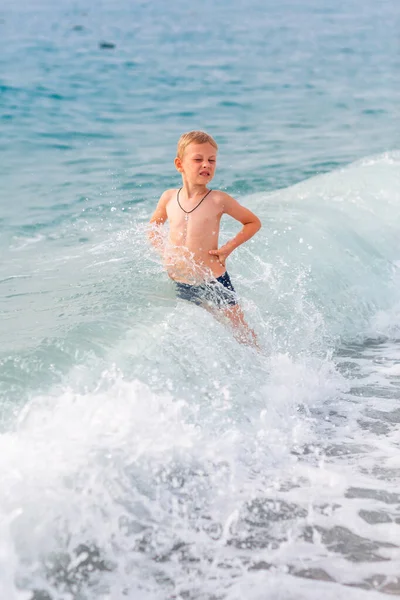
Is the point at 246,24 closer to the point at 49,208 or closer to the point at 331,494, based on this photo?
the point at 49,208

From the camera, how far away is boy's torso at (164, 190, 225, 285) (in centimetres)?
511

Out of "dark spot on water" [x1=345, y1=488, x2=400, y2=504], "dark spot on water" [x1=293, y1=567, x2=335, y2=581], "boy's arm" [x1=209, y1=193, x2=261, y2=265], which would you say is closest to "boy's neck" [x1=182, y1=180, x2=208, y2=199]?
"boy's arm" [x1=209, y1=193, x2=261, y2=265]

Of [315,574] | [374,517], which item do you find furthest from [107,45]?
[315,574]

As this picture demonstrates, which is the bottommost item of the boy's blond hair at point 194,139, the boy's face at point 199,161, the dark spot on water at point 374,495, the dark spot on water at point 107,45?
the dark spot on water at point 374,495

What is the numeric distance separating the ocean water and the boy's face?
0.83 m

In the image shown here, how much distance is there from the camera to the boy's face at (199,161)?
16.2ft

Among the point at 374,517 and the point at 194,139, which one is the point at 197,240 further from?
the point at 374,517

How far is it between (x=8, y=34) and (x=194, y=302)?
79.9 ft

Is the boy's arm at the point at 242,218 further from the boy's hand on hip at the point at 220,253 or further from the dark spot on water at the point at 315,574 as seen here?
the dark spot on water at the point at 315,574

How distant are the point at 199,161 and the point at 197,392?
1.35 metres

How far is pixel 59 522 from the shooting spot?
3.48m

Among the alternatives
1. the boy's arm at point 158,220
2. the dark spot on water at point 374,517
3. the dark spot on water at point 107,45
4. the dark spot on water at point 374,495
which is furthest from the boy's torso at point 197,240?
the dark spot on water at point 107,45

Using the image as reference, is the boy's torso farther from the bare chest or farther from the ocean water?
the ocean water

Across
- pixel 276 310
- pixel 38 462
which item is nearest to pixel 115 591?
pixel 38 462
